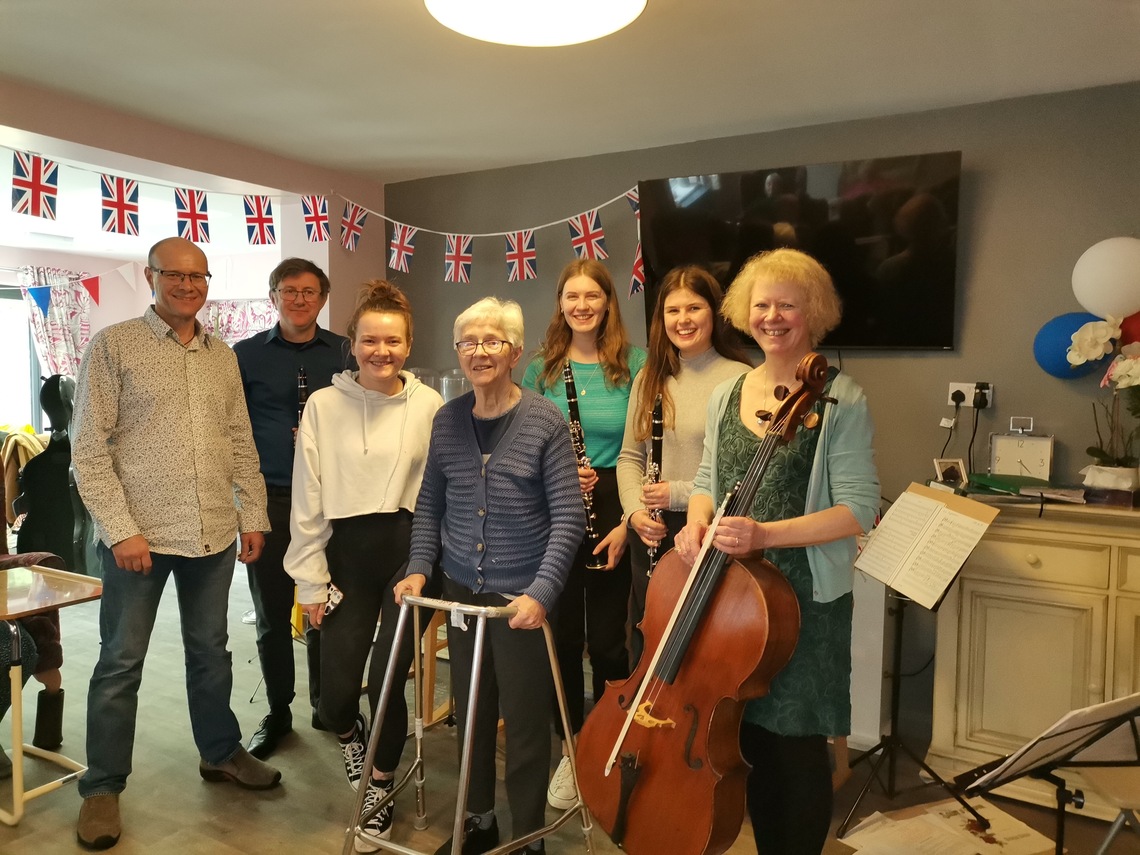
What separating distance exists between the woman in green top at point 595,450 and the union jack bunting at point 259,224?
6.61 feet

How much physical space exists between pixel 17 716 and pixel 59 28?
6.38 feet

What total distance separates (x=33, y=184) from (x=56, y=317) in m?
5.23

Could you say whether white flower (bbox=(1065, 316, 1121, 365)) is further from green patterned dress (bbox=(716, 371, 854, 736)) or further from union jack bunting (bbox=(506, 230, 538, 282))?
→ union jack bunting (bbox=(506, 230, 538, 282))

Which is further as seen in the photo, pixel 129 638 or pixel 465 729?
pixel 129 638

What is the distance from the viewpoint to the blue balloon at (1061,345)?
2.77 meters

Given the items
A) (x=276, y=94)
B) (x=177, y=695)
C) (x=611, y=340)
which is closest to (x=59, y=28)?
(x=276, y=94)

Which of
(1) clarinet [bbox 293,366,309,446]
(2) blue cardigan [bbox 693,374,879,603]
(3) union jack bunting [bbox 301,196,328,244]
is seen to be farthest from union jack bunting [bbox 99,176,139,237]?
(2) blue cardigan [bbox 693,374,879,603]

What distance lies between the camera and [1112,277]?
2582 mm

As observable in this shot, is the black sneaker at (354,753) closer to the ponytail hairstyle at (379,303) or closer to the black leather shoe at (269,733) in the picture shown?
the black leather shoe at (269,733)

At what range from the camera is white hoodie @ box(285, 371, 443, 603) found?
6.96 feet

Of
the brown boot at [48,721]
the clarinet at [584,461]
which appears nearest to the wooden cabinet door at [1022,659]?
the clarinet at [584,461]

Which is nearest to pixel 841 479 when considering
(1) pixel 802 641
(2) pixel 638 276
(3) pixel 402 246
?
(1) pixel 802 641

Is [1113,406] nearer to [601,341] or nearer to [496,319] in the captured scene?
[601,341]

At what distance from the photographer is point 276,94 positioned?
2932mm
